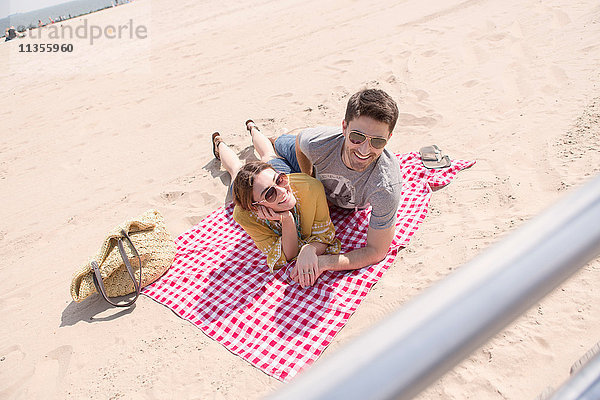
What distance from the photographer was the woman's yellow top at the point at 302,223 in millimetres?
3133

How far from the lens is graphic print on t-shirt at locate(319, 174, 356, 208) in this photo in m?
3.25

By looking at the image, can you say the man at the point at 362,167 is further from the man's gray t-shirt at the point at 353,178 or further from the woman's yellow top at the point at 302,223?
the woman's yellow top at the point at 302,223

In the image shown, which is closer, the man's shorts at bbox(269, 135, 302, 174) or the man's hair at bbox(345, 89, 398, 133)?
the man's hair at bbox(345, 89, 398, 133)

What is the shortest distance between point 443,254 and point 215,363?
1.73 meters

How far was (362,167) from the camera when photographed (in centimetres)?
305

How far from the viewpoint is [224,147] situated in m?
4.66

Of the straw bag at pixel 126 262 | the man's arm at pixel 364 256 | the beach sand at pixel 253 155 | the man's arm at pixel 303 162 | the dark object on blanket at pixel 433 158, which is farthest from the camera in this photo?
the dark object on blanket at pixel 433 158

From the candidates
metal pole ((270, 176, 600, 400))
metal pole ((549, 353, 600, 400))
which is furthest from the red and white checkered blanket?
metal pole ((270, 176, 600, 400))

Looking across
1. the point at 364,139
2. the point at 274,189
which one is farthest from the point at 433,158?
the point at 274,189

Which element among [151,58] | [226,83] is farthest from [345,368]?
[151,58]

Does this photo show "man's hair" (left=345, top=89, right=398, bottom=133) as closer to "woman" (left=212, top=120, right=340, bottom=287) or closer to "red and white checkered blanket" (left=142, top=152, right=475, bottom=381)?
"woman" (left=212, top=120, right=340, bottom=287)

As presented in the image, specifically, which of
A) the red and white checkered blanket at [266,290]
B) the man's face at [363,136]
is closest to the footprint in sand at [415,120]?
the red and white checkered blanket at [266,290]

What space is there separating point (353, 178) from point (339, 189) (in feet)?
0.64

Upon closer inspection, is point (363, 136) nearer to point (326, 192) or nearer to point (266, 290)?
point (326, 192)
